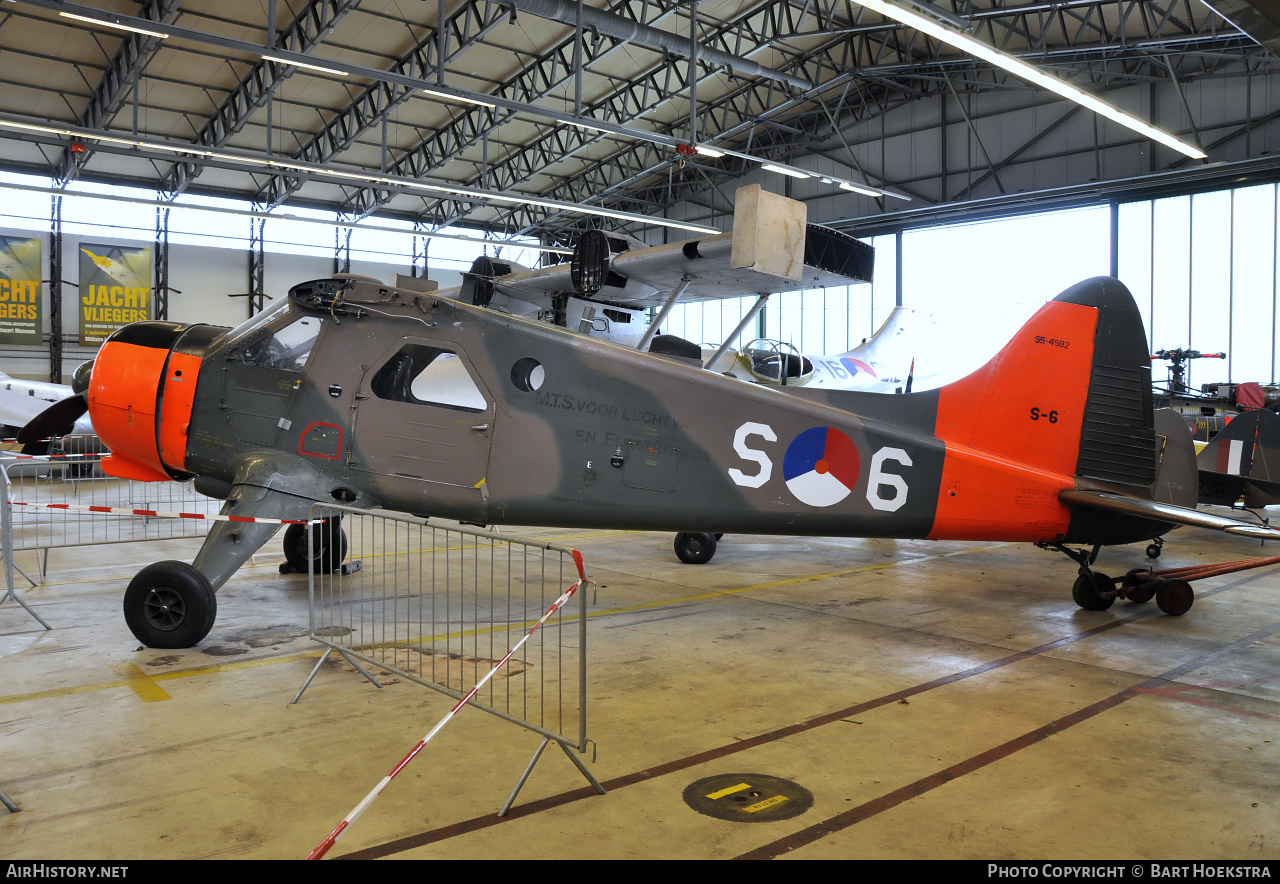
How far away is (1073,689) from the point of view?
4.97 m

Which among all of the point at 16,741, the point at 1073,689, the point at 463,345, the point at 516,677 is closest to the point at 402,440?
the point at 463,345

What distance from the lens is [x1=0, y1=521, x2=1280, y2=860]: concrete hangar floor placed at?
306 cm

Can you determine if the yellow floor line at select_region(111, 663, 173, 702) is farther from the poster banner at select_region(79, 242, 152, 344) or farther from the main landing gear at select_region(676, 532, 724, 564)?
the poster banner at select_region(79, 242, 152, 344)

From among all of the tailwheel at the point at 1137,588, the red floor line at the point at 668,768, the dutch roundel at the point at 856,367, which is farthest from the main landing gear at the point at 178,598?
the dutch roundel at the point at 856,367

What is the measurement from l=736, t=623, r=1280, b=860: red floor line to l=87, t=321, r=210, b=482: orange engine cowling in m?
5.26

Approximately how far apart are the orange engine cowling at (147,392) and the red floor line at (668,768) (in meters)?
4.33

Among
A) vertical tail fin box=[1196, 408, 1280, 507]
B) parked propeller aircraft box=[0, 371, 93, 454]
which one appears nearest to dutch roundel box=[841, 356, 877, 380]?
vertical tail fin box=[1196, 408, 1280, 507]

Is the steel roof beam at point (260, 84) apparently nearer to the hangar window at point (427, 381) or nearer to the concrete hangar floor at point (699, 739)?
the hangar window at point (427, 381)

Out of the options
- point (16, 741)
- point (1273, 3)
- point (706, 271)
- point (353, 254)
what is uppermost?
point (353, 254)

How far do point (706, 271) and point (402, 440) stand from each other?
681 centimetres
